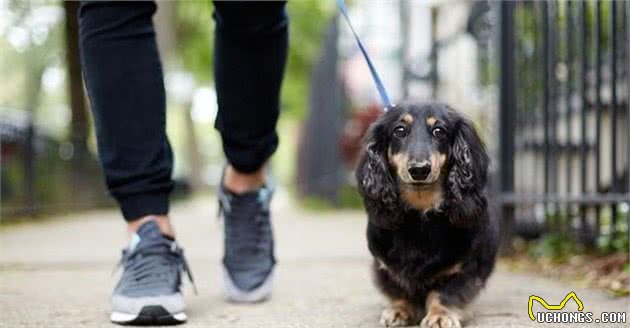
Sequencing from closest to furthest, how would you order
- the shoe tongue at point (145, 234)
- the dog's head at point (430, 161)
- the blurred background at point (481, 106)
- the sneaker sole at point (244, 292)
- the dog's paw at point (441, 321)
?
the dog's paw at point (441, 321) → the dog's head at point (430, 161) → the shoe tongue at point (145, 234) → the sneaker sole at point (244, 292) → the blurred background at point (481, 106)

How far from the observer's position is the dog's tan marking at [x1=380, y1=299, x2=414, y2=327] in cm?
233

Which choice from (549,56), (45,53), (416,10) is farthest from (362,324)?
(45,53)

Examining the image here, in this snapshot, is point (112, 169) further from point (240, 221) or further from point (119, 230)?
point (119, 230)

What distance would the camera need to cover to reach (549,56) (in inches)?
154

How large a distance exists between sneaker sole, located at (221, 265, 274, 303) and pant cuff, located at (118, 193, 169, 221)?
0.43m

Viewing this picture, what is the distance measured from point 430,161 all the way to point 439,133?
0.17m

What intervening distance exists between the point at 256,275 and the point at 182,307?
17.6 inches

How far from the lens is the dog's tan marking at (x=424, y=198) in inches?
93.4

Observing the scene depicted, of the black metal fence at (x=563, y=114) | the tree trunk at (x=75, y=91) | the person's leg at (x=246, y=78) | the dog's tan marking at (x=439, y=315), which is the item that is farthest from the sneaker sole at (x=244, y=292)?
the tree trunk at (x=75, y=91)

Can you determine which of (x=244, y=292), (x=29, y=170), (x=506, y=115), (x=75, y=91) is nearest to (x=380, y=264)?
(x=244, y=292)

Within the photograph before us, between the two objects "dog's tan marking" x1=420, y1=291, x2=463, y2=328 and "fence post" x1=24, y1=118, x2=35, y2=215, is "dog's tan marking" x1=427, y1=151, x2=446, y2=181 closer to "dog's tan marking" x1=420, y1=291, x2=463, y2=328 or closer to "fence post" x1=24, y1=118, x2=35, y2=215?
"dog's tan marking" x1=420, y1=291, x2=463, y2=328

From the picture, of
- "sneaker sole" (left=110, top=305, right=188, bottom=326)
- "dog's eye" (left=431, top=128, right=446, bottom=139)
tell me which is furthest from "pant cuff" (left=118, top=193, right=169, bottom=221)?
"dog's eye" (left=431, top=128, right=446, bottom=139)

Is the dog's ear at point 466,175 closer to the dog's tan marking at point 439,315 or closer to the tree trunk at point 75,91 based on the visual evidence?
the dog's tan marking at point 439,315

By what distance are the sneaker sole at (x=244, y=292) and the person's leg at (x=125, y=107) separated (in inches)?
16.1
